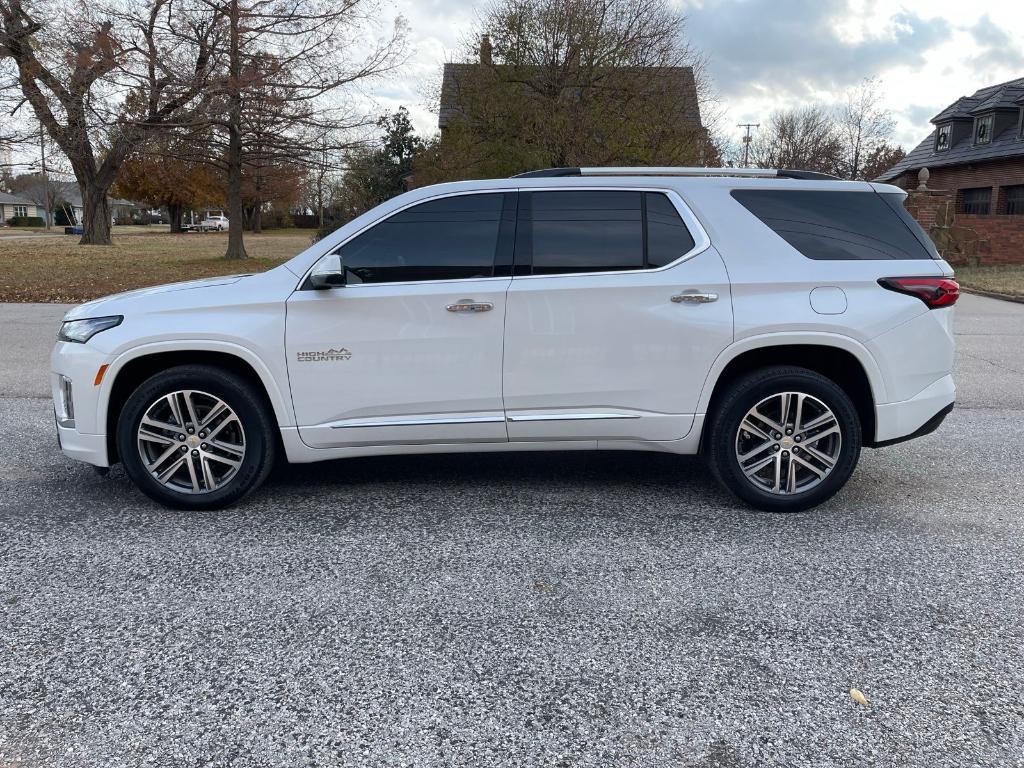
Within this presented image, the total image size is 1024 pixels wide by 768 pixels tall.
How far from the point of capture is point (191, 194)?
2788 inches

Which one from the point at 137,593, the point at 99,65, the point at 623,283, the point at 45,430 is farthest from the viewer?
the point at 99,65

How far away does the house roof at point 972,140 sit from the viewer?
34.7 meters

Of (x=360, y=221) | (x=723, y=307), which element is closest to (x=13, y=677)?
(x=360, y=221)

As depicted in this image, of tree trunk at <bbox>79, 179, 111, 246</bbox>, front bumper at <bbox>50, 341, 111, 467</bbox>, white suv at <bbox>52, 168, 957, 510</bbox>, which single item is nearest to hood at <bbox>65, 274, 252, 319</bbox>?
white suv at <bbox>52, 168, 957, 510</bbox>

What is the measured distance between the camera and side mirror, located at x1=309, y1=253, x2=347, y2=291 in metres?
4.30

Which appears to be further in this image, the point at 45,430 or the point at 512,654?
the point at 45,430

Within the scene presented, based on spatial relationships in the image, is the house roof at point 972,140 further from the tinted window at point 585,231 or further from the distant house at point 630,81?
the tinted window at point 585,231

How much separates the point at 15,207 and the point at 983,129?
380 feet

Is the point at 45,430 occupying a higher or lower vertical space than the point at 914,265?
lower

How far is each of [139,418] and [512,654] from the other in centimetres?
254

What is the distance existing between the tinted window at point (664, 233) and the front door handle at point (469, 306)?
2.99 ft

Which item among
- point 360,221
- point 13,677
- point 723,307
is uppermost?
point 360,221

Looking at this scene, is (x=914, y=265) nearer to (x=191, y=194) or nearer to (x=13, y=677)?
(x=13, y=677)

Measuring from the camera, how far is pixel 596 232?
4531 mm
